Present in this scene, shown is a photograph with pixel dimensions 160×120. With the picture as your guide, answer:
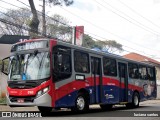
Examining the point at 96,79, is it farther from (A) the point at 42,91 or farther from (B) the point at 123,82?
(A) the point at 42,91

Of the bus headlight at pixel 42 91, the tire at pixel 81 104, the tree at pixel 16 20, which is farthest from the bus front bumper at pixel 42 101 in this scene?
the tree at pixel 16 20

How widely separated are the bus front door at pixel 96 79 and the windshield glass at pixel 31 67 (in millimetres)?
3683

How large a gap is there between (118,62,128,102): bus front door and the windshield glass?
290 inches

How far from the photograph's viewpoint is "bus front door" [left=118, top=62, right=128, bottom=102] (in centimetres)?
2107

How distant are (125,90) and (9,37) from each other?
18693 millimetres

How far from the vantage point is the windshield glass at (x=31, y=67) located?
14.6m

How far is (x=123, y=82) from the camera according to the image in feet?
70.4

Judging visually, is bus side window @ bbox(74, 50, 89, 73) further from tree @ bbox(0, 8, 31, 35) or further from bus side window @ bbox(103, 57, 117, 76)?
tree @ bbox(0, 8, 31, 35)

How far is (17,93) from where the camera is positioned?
584 inches

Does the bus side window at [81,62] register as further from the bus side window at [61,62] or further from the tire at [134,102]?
the tire at [134,102]

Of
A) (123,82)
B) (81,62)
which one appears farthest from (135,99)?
(81,62)

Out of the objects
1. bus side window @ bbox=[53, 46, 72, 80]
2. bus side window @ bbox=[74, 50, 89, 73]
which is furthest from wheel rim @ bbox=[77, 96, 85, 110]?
bus side window @ bbox=[53, 46, 72, 80]

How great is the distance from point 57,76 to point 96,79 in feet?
12.0

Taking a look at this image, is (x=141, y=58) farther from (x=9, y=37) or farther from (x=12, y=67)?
(x=12, y=67)
